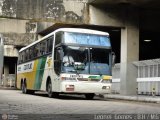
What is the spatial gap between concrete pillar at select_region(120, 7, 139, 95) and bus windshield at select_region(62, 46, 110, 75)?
7.99 meters

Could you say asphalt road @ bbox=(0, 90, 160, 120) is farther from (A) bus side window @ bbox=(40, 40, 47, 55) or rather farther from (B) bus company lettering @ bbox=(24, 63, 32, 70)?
(B) bus company lettering @ bbox=(24, 63, 32, 70)

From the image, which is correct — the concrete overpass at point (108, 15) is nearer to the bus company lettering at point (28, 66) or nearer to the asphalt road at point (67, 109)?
the bus company lettering at point (28, 66)

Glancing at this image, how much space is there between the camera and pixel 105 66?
67.6ft

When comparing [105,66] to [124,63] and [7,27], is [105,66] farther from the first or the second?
[7,27]

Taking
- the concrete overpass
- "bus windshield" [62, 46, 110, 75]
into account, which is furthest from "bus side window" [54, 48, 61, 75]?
the concrete overpass

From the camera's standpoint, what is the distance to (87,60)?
20328 millimetres

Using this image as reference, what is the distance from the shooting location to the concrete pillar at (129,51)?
1117 inches

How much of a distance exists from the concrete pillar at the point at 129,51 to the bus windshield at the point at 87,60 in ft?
26.2

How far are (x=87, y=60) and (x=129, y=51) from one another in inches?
346

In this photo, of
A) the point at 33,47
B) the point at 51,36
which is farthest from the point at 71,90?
the point at 33,47

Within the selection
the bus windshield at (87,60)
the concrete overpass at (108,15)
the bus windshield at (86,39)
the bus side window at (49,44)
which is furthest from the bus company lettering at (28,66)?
the bus windshield at (87,60)

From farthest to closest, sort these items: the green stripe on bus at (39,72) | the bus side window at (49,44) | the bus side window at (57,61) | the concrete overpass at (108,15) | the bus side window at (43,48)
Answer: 1. the concrete overpass at (108,15)
2. the green stripe on bus at (39,72)
3. the bus side window at (43,48)
4. the bus side window at (49,44)
5. the bus side window at (57,61)

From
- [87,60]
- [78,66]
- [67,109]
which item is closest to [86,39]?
[87,60]

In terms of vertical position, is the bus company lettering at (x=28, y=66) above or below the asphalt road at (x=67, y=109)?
above
